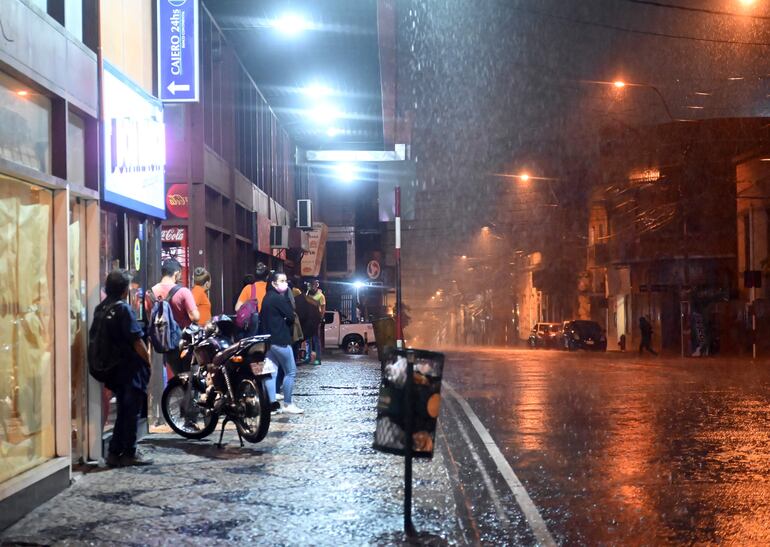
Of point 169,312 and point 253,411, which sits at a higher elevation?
point 169,312

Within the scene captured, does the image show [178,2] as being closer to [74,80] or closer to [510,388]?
[74,80]

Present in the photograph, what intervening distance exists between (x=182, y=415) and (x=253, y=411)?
3.61 ft

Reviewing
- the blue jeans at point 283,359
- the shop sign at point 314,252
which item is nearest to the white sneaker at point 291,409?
the blue jeans at point 283,359

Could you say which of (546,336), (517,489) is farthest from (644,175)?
(517,489)

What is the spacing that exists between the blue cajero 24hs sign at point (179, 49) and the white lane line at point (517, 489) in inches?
261

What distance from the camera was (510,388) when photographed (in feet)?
54.2

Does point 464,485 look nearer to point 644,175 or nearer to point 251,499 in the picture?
point 251,499

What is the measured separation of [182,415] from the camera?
10195mm

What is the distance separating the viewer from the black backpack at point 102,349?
821cm

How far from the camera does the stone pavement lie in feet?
19.5

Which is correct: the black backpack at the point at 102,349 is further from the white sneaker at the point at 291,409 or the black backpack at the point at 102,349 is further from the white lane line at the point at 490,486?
the white sneaker at the point at 291,409

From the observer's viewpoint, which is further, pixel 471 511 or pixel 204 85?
pixel 204 85

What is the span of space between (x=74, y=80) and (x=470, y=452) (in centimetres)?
524

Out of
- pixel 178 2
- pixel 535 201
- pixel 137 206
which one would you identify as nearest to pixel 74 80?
pixel 137 206
